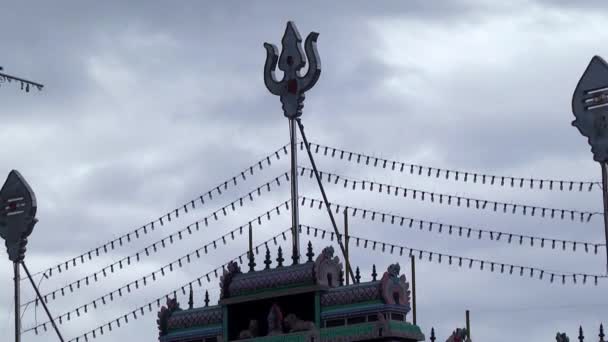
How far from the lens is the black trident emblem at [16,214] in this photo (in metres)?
84.4

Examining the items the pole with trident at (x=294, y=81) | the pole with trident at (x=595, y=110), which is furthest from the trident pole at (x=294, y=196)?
the pole with trident at (x=595, y=110)

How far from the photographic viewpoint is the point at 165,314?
75.8 m

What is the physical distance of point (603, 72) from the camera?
68.6 metres

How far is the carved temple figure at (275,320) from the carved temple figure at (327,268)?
220cm

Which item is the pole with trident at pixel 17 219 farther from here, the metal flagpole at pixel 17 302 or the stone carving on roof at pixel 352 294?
the stone carving on roof at pixel 352 294

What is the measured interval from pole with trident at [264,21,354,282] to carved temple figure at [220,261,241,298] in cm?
256

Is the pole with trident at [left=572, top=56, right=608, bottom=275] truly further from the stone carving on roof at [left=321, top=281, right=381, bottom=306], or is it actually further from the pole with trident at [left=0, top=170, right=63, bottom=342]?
the pole with trident at [left=0, top=170, right=63, bottom=342]

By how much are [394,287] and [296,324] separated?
4232 mm

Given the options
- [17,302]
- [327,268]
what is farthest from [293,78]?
[17,302]

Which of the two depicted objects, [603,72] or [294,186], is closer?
[603,72]

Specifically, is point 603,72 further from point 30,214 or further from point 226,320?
point 30,214

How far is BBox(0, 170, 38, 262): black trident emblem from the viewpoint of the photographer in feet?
277

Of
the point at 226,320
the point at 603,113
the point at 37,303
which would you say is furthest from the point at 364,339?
the point at 37,303

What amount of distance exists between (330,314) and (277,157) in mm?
8184
